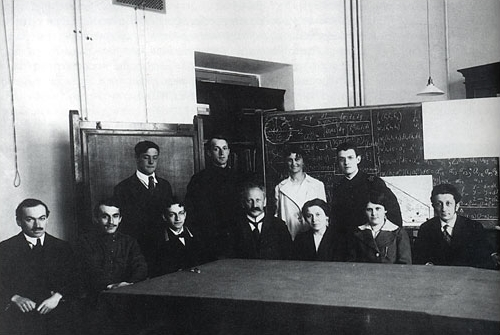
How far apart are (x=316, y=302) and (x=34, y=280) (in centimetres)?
179

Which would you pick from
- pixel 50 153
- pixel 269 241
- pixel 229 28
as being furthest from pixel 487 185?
pixel 50 153

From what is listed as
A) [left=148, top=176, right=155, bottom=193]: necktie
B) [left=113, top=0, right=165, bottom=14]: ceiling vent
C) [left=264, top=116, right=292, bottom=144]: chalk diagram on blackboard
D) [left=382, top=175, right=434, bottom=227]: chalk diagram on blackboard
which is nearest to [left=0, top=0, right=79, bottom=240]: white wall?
[left=113, top=0, right=165, bottom=14]: ceiling vent

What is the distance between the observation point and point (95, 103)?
395cm

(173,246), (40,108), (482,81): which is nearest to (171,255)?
(173,246)

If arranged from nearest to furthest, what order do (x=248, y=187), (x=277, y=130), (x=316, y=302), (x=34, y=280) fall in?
(x=316, y=302) → (x=34, y=280) → (x=248, y=187) → (x=277, y=130)

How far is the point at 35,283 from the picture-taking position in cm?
307

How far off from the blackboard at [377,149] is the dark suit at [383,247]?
0.50 meters

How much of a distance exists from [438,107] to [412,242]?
0.97 m

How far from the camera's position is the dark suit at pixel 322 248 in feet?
12.7

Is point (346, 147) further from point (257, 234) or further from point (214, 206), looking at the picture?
point (214, 206)

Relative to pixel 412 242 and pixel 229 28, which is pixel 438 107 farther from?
pixel 229 28

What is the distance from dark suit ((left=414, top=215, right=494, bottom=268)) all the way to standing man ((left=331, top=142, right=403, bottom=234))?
9.0 inches

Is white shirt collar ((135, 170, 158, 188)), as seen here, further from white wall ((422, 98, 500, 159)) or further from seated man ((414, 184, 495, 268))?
white wall ((422, 98, 500, 159))

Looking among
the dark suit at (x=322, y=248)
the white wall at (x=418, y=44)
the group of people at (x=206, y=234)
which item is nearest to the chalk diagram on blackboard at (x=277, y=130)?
the group of people at (x=206, y=234)
